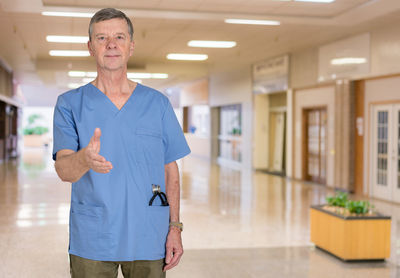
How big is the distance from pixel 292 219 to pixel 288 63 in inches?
299

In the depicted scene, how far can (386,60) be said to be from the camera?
1011 centimetres

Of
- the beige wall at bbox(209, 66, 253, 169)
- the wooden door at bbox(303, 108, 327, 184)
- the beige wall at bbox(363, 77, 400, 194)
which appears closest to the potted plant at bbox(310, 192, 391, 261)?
the beige wall at bbox(363, 77, 400, 194)

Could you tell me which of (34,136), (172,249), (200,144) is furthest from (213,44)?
(34,136)

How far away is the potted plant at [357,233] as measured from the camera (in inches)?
211

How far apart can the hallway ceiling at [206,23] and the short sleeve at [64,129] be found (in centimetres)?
758

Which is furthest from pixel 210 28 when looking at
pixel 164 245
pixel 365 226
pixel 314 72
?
pixel 164 245

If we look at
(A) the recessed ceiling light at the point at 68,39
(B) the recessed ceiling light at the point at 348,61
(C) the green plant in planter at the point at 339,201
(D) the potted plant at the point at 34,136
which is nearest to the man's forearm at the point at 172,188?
(C) the green plant in planter at the point at 339,201

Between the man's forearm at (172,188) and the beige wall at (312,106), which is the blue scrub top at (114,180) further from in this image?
the beige wall at (312,106)

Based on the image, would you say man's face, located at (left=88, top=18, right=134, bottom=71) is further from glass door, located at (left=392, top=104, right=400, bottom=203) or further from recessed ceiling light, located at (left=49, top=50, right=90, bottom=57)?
recessed ceiling light, located at (left=49, top=50, right=90, bottom=57)

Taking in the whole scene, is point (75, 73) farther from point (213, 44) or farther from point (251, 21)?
point (251, 21)

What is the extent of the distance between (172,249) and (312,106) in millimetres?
12133

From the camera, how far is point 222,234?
21.9 ft

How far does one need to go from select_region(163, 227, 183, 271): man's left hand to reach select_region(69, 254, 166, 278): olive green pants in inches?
1.2

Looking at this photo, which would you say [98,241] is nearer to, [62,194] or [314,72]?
[62,194]
